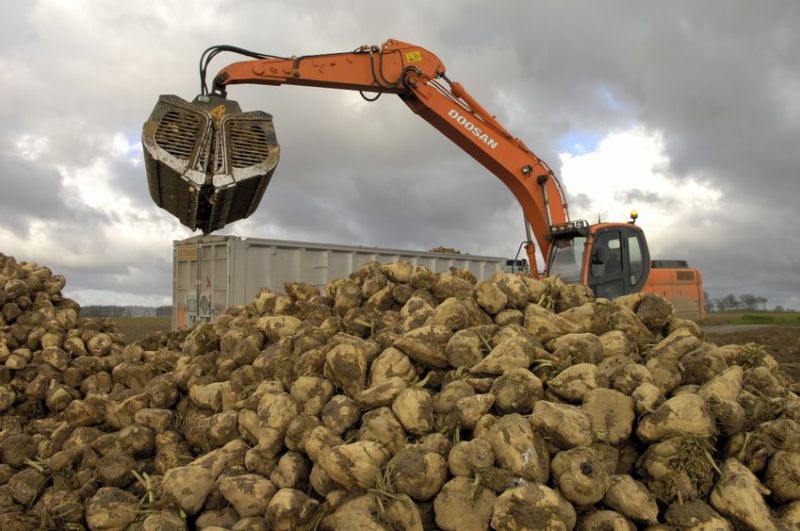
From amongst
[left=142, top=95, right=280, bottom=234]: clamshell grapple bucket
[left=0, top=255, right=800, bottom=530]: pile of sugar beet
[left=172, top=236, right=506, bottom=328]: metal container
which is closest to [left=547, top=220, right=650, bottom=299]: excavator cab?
[left=0, top=255, right=800, bottom=530]: pile of sugar beet

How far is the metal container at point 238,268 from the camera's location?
36.2 ft

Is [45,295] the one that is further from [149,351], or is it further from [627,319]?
[627,319]

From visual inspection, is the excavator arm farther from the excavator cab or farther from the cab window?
the cab window

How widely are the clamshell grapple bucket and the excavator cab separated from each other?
17.3 ft

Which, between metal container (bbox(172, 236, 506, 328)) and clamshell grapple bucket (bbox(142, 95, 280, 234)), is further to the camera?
metal container (bbox(172, 236, 506, 328))

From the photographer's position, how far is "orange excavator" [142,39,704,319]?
6031 mm

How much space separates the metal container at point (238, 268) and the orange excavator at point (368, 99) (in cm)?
321

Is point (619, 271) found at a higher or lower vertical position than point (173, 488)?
higher

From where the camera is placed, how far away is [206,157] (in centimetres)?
603

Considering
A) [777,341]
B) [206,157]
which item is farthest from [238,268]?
[777,341]

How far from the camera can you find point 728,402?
3.82 m

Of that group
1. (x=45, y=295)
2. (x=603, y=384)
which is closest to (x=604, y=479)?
(x=603, y=384)

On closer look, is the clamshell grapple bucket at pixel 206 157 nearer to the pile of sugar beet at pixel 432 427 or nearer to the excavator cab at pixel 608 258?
the pile of sugar beet at pixel 432 427

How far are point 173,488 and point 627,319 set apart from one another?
11.2ft
